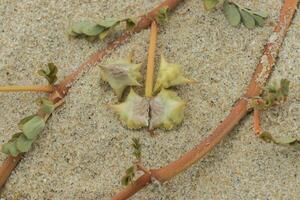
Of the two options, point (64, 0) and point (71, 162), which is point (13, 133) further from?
point (64, 0)

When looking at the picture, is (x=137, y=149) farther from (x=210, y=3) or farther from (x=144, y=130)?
(x=210, y=3)

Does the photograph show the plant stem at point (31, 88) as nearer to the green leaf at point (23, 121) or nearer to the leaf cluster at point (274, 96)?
the green leaf at point (23, 121)

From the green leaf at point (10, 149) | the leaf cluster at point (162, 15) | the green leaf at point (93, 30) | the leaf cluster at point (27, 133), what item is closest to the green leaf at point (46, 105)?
the leaf cluster at point (27, 133)

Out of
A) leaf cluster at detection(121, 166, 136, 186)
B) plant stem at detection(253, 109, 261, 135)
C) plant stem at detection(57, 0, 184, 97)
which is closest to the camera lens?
leaf cluster at detection(121, 166, 136, 186)

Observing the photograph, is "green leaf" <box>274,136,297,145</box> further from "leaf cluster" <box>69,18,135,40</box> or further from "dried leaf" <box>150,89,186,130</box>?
"leaf cluster" <box>69,18,135,40</box>

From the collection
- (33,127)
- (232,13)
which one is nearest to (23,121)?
(33,127)

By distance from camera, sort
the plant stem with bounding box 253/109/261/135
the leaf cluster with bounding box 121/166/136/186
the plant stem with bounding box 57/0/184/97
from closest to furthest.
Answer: the leaf cluster with bounding box 121/166/136/186, the plant stem with bounding box 253/109/261/135, the plant stem with bounding box 57/0/184/97

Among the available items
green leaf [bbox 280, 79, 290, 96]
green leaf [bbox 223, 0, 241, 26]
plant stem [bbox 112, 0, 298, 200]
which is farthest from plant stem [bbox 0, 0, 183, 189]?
green leaf [bbox 280, 79, 290, 96]
